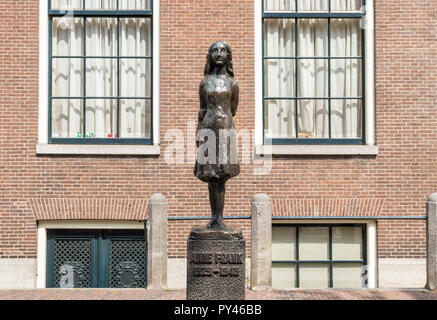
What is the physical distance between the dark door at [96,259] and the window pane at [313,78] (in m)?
3.99

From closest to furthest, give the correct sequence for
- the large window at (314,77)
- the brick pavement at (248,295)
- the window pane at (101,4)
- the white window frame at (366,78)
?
the brick pavement at (248,295)
the white window frame at (366,78)
the window pane at (101,4)
the large window at (314,77)

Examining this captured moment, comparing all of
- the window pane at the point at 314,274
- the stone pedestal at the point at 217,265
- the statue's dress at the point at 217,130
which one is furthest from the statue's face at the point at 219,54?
the window pane at the point at 314,274

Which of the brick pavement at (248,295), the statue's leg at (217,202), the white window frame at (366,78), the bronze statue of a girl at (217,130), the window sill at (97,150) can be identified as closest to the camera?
the bronze statue of a girl at (217,130)

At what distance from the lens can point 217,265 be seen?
6.84 metres

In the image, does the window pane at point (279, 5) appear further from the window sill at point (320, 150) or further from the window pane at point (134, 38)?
the window sill at point (320, 150)

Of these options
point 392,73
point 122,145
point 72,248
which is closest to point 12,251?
point 72,248

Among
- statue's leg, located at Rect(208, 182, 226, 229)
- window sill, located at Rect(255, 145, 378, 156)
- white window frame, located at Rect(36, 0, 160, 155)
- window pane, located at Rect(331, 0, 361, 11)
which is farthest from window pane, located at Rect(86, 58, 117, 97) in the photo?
statue's leg, located at Rect(208, 182, 226, 229)

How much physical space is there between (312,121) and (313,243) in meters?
2.22

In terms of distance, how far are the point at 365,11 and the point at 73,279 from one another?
711 centimetres

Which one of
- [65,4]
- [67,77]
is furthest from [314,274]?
[65,4]

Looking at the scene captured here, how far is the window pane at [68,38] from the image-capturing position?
35.7 ft

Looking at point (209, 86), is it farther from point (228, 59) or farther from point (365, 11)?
point (365, 11)

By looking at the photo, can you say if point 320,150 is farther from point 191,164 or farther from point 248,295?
point 248,295

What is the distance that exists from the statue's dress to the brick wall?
11.9 feet
